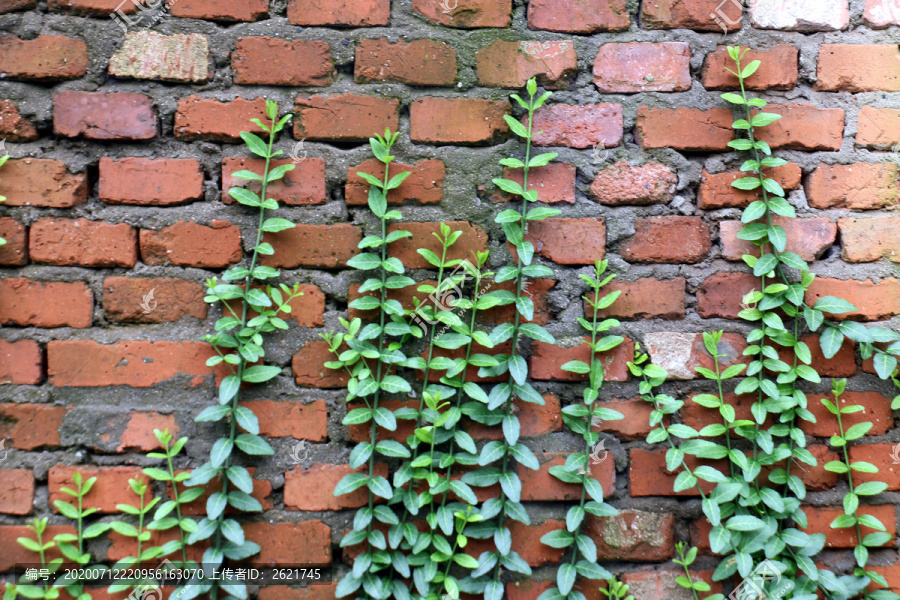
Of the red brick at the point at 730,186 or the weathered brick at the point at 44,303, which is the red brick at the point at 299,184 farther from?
the red brick at the point at 730,186

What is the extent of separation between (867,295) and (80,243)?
172cm

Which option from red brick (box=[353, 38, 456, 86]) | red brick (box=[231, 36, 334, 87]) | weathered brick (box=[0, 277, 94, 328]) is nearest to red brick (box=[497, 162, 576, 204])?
red brick (box=[353, 38, 456, 86])

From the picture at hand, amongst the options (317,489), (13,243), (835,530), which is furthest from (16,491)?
(835,530)

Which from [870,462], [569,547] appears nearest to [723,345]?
[870,462]

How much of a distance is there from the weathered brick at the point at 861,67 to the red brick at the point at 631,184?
1.40ft

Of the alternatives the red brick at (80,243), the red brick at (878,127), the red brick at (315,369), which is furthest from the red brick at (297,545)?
the red brick at (878,127)

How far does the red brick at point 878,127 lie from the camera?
1.17m

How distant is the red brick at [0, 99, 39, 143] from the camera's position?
110 cm

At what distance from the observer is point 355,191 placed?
3.74ft

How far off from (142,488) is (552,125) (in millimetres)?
1166

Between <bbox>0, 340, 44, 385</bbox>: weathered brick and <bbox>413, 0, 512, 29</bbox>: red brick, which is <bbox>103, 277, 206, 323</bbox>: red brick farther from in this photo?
<bbox>413, 0, 512, 29</bbox>: red brick

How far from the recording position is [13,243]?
1.10 m

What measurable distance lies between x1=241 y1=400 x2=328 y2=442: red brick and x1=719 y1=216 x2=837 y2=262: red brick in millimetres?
970

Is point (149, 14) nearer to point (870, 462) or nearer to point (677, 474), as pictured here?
point (677, 474)
